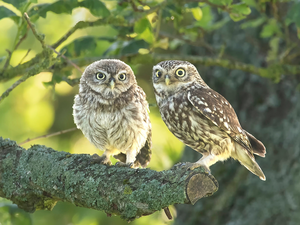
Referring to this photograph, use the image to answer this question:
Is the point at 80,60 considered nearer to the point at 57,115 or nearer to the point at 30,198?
the point at 30,198

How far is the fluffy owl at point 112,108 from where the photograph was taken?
120 inches

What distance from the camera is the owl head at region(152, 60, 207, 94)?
2990 mm

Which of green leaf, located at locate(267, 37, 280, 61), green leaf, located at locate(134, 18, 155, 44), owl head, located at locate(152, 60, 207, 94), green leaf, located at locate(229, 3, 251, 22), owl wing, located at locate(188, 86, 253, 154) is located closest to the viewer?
owl wing, located at locate(188, 86, 253, 154)

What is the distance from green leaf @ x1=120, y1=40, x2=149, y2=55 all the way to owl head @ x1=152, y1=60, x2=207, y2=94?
433mm

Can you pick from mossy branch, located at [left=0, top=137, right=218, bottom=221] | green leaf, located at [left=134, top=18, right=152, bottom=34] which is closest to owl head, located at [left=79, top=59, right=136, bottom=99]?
green leaf, located at [left=134, top=18, right=152, bottom=34]

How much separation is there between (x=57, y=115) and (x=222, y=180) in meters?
2.85

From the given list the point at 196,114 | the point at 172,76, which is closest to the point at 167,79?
the point at 172,76

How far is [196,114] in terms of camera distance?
2998 mm

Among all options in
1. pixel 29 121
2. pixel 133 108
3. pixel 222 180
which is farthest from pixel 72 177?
pixel 29 121

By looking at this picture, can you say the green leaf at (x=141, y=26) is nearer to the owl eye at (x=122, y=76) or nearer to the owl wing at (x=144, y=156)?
the owl eye at (x=122, y=76)

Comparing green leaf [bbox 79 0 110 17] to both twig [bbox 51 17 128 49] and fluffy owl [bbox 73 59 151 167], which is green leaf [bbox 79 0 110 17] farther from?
fluffy owl [bbox 73 59 151 167]

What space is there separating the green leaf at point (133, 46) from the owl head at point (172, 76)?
43 centimetres

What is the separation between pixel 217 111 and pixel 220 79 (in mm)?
2307

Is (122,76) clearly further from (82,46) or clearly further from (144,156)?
(144,156)
